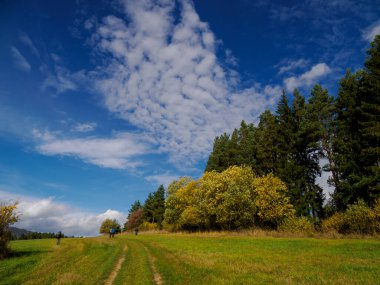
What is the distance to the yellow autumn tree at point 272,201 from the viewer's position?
45.4m

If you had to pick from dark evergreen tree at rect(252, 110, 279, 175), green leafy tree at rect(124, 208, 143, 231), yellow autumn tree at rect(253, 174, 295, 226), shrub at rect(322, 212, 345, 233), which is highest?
dark evergreen tree at rect(252, 110, 279, 175)

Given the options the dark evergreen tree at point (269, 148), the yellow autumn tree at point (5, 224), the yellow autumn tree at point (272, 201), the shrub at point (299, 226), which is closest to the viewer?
the yellow autumn tree at point (5, 224)

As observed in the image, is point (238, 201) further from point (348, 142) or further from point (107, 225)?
point (107, 225)

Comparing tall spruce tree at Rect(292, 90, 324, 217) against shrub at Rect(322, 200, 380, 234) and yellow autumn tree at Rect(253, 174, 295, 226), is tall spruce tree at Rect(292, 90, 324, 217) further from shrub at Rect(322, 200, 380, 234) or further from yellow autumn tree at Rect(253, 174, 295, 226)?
shrub at Rect(322, 200, 380, 234)

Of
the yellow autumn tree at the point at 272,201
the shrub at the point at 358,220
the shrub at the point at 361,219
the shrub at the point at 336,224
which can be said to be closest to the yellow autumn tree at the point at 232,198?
the yellow autumn tree at the point at 272,201

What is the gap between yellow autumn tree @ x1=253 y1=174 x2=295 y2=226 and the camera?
45375mm

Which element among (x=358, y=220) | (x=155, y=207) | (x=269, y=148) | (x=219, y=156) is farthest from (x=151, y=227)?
(x=358, y=220)

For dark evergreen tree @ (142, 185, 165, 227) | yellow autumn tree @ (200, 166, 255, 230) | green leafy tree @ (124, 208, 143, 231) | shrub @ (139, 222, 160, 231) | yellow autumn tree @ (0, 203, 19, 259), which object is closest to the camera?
yellow autumn tree @ (0, 203, 19, 259)

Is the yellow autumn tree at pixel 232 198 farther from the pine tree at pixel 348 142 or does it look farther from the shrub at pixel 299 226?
the pine tree at pixel 348 142

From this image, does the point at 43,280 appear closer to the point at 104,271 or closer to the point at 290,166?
the point at 104,271

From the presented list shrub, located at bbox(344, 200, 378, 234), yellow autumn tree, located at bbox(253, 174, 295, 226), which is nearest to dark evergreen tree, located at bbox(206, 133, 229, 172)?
yellow autumn tree, located at bbox(253, 174, 295, 226)

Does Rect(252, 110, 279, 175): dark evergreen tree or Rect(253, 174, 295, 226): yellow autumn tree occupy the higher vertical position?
Rect(252, 110, 279, 175): dark evergreen tree

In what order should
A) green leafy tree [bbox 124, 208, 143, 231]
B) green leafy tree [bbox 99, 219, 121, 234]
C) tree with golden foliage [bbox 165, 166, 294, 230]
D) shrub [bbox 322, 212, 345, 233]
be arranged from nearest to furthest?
shrub [bbox 322, 212, 345, 233] < tree with golden foliage [bbox 165, 166, 294, 230] < green leafy tree [bbox 124, 208, 143, 231] < green leafy tree [bbox 99, 219, 121, 234]

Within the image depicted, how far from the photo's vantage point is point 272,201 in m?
46.7
